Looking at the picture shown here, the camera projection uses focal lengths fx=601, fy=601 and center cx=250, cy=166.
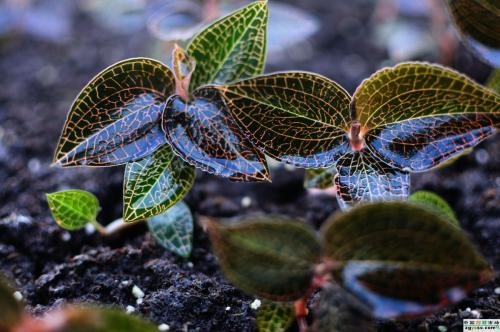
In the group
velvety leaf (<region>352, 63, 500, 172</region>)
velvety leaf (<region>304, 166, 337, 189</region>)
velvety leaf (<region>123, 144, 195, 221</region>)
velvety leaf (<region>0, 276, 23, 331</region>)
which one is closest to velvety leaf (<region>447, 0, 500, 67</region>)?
velvety leaf (<region>352, 63, 500, 172</region>)

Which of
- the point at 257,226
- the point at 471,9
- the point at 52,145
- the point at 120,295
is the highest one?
the point at 471,9

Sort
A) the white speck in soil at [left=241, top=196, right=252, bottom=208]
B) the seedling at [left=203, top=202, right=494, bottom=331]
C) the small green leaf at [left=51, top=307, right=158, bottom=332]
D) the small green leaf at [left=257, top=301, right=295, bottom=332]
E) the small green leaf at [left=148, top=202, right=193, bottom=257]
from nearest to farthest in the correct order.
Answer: the small green leaf at [left=51, top=307, right=158, bottom=332] → the seedling at [left=203, top=202, right=494, bottom=331] → the small green leaf at [left=257, top=301, right=295, bottom=332] → the small green leaf at [left=148, top=202, right=193, bottom=257] → the white speck in soil at [left=241, top=196, right=252, bottom=208]

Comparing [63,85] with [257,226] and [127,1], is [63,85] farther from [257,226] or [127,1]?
[257,226]

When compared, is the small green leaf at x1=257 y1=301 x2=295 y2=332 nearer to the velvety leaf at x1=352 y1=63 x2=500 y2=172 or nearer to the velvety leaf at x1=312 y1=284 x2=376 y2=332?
the velvety leaf at x1=312 y1=284 x2=376 y2=332

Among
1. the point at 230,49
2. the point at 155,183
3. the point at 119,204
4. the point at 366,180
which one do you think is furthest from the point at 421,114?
the point at 119,204

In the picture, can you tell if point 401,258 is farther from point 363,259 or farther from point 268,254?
point 268,254

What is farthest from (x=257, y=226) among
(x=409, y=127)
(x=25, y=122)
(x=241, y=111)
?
(x=25, y=122)

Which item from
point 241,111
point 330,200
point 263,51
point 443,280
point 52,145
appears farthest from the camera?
point 52,145
